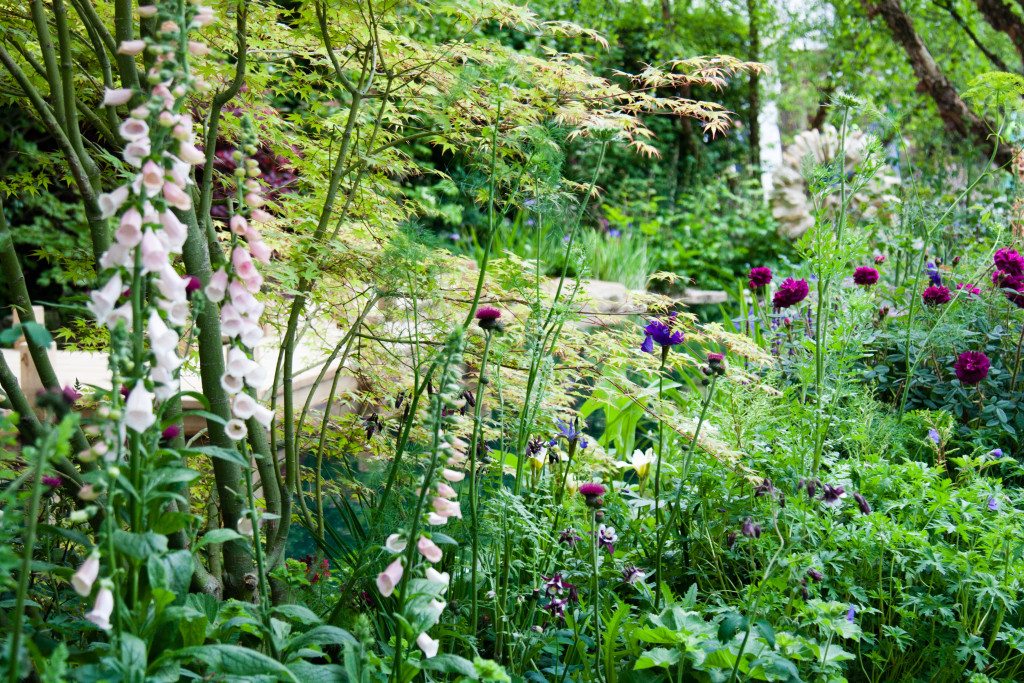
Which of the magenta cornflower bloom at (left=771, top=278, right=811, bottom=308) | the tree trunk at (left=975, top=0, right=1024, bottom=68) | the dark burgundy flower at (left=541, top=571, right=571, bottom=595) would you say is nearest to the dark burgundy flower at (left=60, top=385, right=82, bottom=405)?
the dark burgundy flower at (left=541, top=571, right=571, bottom=595)

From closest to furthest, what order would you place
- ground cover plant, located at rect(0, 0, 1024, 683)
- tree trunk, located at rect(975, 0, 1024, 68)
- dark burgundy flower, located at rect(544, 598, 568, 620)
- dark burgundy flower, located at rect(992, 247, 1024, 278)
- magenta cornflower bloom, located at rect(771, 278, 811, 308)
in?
ground cover plant, located at rect(0, 0, 1024, 683)
dark burgundy flower, located at rect(544, 598, 568, 620)
magenta cornflower bloom, located at rect(771, 278, 811, 308)
dark burgundy flower, located at rect(992, 247, 1024, 278)
tree trunk, located at rect(975, 0, 1024, 68)

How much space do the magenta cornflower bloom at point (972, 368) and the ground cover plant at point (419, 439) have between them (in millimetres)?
13

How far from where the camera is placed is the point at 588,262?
2.24 metres

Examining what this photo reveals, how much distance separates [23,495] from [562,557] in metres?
1.36

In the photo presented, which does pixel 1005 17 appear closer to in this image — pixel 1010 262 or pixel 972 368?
pixel 1010 262

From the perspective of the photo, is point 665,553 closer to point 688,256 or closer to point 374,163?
point 374,163

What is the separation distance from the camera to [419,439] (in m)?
2.39

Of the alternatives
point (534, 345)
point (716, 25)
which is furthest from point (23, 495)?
point (716, 25)

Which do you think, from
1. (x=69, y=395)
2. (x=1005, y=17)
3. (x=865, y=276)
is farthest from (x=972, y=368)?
(x=1005, y=17)

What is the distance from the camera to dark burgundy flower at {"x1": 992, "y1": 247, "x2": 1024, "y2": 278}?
9.82 ft

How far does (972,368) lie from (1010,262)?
1.28 ft

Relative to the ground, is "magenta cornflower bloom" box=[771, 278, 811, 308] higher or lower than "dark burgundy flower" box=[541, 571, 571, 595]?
higher

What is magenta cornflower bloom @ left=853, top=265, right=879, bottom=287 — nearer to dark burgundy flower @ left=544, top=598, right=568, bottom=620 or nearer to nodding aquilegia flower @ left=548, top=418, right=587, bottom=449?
nodding aquilegia flower @ left=548, top=418, right=587, bottom=449

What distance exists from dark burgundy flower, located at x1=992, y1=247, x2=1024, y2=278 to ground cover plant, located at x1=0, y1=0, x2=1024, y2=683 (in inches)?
13.0
